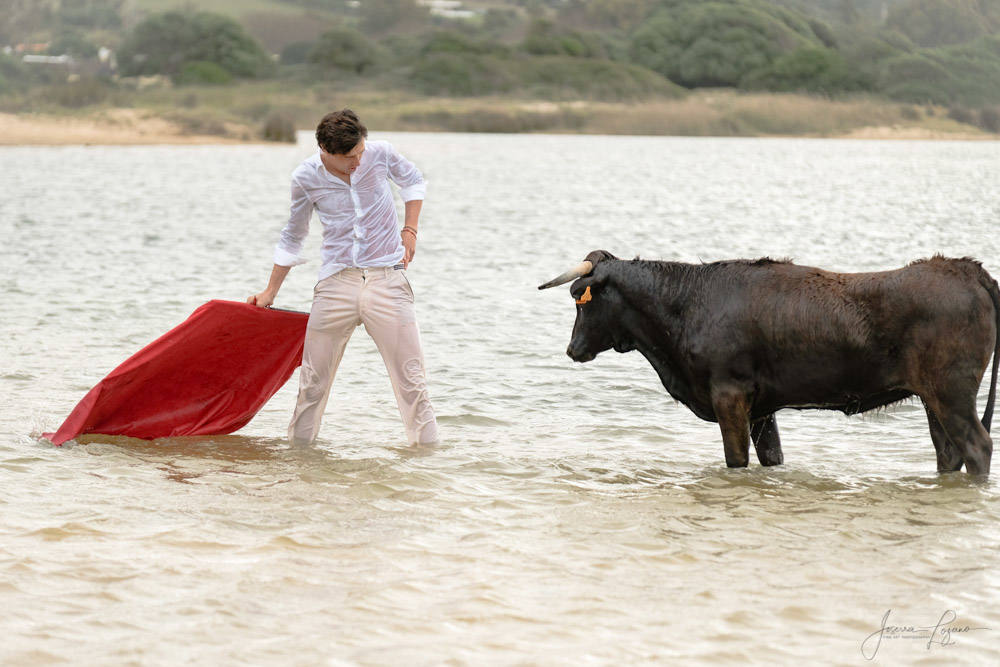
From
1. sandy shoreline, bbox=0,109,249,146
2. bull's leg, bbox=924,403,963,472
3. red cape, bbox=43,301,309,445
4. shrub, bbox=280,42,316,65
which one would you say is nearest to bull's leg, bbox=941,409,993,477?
bull's leg, bbox=924,403,963,472

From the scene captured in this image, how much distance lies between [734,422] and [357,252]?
251 cm

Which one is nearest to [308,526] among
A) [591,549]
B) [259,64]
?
[591,549]

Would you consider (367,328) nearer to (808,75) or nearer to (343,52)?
(808,75)

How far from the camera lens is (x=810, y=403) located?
7.51 metres

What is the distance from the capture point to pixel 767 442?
812 centimetres

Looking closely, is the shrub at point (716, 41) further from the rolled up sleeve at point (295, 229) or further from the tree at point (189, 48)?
the rolled up sleeve at point (295, 229)

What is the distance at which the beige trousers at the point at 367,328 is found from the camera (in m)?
7.67

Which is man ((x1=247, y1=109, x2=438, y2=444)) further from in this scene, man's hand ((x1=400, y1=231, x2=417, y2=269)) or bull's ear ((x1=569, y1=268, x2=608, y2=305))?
bull's ear ((x1=569, y1=268, x2=608, y2=305))

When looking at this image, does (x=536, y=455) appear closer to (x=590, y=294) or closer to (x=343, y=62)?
(x=590, y=294)

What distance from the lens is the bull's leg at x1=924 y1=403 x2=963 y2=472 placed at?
7.62m

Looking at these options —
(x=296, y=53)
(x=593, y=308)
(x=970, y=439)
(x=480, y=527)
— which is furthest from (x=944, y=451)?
(x=296, y=53)
